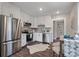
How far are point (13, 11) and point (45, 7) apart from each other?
25.9 inches

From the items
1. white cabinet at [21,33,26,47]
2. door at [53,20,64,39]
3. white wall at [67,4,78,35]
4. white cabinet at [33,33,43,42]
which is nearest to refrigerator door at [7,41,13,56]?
white cabinet at [21,33,26,47]

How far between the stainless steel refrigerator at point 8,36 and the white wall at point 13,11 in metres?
0.10

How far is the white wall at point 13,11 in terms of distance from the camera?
1.96 meters

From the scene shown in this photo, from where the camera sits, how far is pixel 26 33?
216 cm

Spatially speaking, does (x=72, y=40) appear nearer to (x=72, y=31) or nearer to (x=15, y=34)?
(x=72, y=31)

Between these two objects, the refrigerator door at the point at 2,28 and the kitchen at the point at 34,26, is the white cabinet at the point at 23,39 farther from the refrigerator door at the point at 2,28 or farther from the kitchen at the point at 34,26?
the refrigerator door at the point at 2,28

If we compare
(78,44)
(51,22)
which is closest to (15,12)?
(51,22)

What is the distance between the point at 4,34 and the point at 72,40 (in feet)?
4.53

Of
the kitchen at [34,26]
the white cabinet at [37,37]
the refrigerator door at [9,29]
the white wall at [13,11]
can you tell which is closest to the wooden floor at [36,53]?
the kitchen at [34,26]

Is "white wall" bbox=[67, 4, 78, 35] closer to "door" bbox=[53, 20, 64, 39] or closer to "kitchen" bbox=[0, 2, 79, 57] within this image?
"kitchen" bbox=[0, 2, 79, 57]

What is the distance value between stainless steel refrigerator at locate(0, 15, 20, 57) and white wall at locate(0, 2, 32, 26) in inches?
3.8

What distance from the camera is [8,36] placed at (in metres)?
2.08

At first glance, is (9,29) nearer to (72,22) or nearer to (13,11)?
(13,11)

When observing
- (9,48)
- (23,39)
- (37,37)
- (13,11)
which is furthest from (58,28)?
(9,48)
